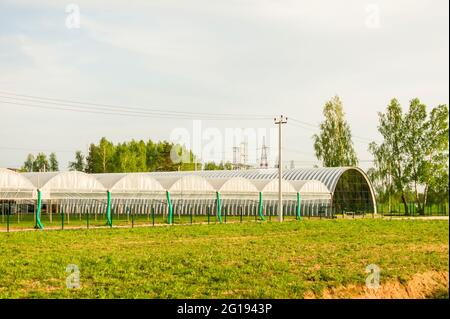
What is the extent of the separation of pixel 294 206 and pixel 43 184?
27076mm

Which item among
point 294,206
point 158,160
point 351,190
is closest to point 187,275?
point 294,206

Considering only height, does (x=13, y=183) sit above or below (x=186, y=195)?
above

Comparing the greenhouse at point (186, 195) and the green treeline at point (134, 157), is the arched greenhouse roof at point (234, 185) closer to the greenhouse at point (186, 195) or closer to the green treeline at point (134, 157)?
the greenhouse at point (186, 195)

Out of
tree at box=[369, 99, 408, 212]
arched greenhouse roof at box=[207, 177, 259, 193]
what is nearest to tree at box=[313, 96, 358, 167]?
tree at box=[369, 99, 408, 212]

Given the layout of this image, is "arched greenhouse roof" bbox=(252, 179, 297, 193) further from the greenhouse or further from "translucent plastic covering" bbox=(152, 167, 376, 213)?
"translucent plastic covering" bbox=(152, 167, 376, 213)

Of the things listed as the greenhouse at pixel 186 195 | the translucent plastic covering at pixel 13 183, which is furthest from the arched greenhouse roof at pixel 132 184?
the translucent plastic covering at pixel 13 183

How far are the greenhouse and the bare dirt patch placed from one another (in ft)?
86.3

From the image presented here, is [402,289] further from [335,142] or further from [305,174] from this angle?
[335,142]

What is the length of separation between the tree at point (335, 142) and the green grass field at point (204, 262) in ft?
171

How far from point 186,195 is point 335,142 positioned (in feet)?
120

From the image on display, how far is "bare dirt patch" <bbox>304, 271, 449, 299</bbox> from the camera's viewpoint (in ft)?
52.8

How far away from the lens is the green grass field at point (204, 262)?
15.8m

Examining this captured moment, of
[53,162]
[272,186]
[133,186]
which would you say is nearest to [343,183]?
[272,186]

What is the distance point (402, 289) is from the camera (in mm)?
17422
